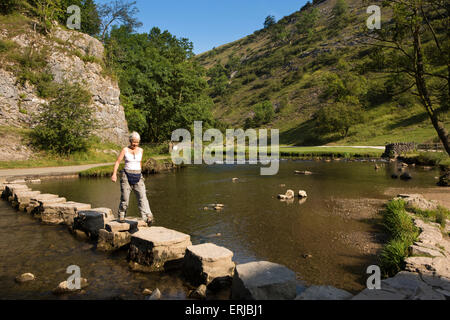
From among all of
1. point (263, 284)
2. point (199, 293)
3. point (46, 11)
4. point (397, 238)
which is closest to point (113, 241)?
point (199, 293)

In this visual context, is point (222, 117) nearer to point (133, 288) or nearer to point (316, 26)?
point (316, 26)

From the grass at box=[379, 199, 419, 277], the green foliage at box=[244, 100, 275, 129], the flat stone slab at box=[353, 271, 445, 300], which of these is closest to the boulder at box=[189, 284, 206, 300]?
the flat stone slab at box=[353, 271, 445, 300]

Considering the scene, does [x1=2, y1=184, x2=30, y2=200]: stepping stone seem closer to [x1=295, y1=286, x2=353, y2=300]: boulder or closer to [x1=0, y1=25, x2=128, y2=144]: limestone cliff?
[x1=295, y1=286, x2=353, y2=300]: boulder

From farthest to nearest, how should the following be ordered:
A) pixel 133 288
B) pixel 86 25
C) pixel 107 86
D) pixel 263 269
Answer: pixel 86 25 → pixel 107 86 → pixel 133 288 → pixel 263 269

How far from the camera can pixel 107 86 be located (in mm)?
39000

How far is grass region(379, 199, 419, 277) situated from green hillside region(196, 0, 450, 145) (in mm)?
4516

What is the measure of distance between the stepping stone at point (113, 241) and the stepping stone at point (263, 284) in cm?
416

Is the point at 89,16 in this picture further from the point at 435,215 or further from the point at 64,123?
the point at 435,215

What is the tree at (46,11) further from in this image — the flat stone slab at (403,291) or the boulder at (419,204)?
the flat stone slab at (403,291)

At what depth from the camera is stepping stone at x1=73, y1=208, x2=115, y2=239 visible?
29.7 ft

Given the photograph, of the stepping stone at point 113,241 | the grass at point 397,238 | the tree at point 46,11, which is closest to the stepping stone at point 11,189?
the stepping stone at point 113,241

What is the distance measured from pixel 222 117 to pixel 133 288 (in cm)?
12411

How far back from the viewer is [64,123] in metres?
28.0
